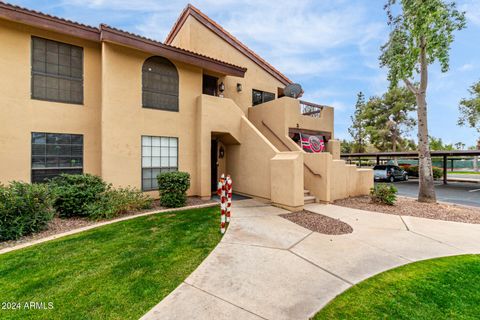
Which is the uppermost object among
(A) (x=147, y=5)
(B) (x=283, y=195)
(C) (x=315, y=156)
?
(A) (x=147, y=5)

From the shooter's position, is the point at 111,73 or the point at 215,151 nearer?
the point at 111,73

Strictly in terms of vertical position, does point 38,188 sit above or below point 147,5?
below

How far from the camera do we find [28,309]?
8.34 ft

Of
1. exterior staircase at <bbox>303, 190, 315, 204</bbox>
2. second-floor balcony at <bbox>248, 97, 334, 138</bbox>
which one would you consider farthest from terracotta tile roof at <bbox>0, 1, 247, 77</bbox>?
exterior staircase at <bbox>303, 190, 315, 204</bbox>

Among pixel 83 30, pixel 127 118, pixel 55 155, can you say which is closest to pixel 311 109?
pixel 127 118

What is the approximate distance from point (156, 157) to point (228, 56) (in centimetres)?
745

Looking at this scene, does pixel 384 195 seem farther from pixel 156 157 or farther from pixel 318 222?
pixel 156 157

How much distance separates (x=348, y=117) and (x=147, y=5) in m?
37.5

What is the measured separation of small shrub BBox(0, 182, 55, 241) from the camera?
4918 mm

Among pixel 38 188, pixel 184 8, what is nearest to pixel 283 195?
pixel 38 188

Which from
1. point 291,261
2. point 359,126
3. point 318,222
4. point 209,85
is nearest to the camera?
point 291,261

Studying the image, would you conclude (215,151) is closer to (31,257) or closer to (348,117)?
(31,257)

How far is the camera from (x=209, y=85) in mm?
10836

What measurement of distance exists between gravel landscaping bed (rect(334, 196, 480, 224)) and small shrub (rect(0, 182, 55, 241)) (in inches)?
381
